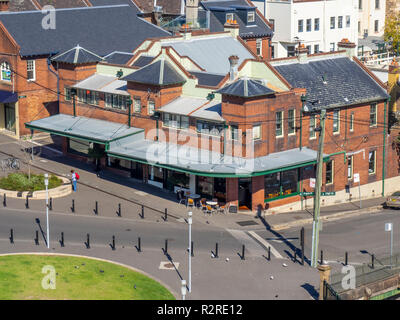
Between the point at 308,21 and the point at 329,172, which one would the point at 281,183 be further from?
the point at 308,21

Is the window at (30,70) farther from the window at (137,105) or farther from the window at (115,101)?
the window at (137,105)

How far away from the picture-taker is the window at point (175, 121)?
57.1 meters

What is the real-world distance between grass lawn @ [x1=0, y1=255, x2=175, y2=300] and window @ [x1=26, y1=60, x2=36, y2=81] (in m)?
30.0

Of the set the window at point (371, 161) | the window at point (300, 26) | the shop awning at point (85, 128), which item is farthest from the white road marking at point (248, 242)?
the window at point (300, 26)

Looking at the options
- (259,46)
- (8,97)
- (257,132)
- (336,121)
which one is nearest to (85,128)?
(8,97)

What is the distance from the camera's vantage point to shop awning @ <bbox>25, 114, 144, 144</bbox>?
A: 2334 inches

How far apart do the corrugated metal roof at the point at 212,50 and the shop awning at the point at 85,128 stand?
24.4 ft

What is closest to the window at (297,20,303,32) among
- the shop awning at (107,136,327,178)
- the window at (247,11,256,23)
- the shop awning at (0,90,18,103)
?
the window at (247,11,256,23)

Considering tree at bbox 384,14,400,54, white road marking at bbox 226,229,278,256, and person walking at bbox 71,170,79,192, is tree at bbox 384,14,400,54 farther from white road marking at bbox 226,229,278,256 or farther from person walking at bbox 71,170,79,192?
white road marking at bbox 226,229,278,256

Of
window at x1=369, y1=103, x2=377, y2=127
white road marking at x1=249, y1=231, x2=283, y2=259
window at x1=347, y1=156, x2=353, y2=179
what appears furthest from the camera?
window at x1=369, y1=103, x2=377, y2=127

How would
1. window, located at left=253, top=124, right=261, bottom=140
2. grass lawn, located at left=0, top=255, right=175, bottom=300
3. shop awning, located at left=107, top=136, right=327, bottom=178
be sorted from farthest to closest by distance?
window, located at left=253, top=124, right=261, bottom=140, shop awning, located at left=107, top=136, right=327, bottom=178, grass lawn, located at left=0, top=255, right=175, bottom=300

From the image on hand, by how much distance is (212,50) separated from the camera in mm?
66312
